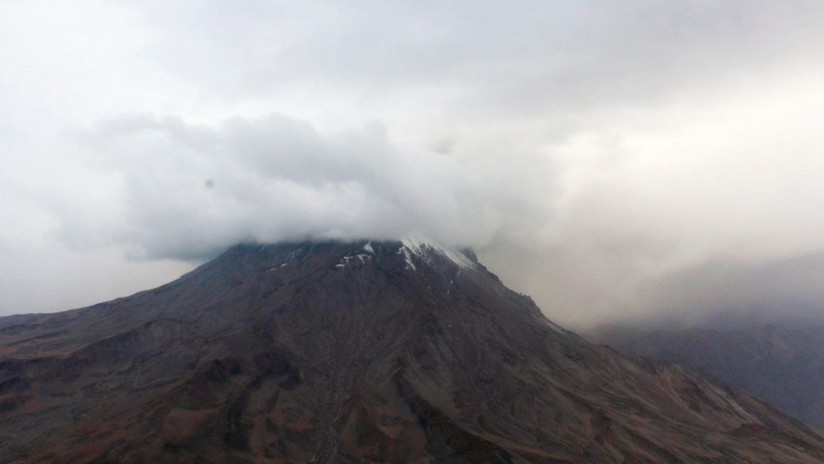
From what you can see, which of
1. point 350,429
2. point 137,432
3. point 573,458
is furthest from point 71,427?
point 573,458

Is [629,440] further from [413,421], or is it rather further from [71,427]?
A: [71,427]

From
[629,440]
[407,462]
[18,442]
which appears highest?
[629,440]

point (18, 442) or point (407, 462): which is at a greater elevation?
point (407, 462)

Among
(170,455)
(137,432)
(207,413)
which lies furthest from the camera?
(207,413)

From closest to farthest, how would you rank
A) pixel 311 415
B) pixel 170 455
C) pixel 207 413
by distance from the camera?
pixel 170 455 < pixel 207 413 < pixel 311 415

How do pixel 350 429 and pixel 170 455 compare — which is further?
pixel 350 429

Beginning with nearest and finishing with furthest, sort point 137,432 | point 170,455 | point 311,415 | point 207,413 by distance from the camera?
point 170,455
point 137,432
point 207,413
point 311,415

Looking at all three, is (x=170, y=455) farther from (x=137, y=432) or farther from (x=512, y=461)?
(x=512, y=461)

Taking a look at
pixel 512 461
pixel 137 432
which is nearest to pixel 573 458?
pixel 512 461

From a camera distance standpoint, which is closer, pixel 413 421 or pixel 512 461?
pixel 512 461
